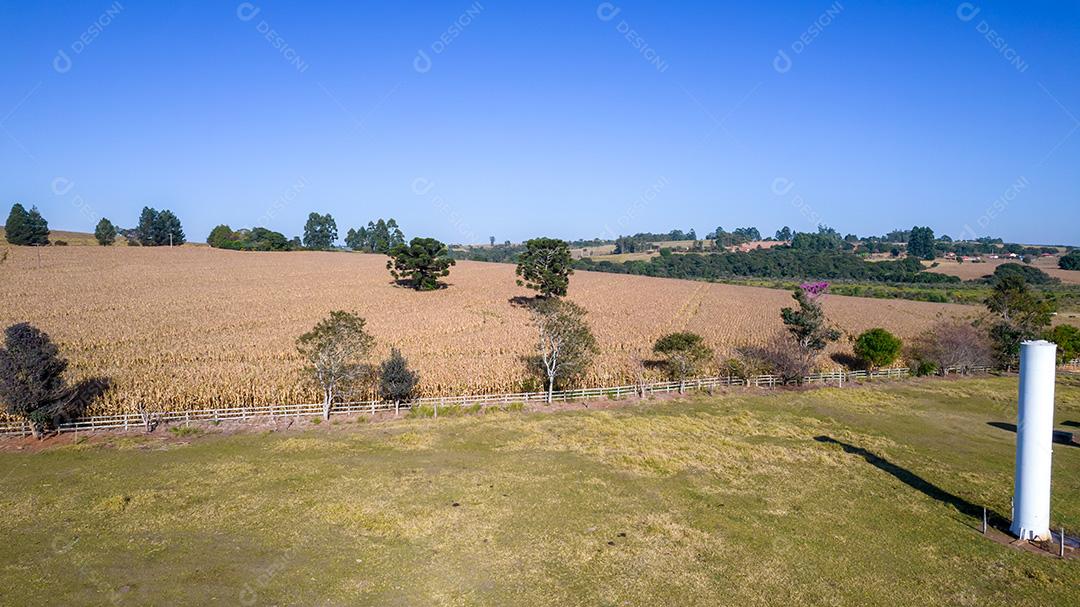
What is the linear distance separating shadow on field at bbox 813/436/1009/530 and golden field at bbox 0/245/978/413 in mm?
13789

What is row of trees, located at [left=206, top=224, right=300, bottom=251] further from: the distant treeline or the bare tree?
the bare tree

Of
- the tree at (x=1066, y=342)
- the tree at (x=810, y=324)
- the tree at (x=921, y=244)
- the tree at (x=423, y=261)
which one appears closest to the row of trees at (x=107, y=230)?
the tree at (x=423, y=261)

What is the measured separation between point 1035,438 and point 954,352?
27.3 m

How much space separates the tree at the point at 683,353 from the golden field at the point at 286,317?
296cm

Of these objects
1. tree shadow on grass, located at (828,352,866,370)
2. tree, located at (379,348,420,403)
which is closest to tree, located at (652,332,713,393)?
tree shadow on grass, located at (828,352,866,370)

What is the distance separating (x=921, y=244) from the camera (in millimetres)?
168500

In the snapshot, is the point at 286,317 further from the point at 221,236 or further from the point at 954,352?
the point at 221,236

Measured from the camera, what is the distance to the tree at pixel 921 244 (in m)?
167

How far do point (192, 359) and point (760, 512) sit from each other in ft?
105

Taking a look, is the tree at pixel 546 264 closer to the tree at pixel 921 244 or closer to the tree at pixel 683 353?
the tree at pixel 683 353

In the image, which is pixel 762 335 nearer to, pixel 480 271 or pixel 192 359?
pixel 192 359

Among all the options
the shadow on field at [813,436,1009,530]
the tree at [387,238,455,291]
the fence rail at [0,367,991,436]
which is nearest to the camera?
the shadow on field at [813,436,1009,530]

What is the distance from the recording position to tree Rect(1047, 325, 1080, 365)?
4050cm

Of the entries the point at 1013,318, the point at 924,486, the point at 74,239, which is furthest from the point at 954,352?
the point at 74,239
